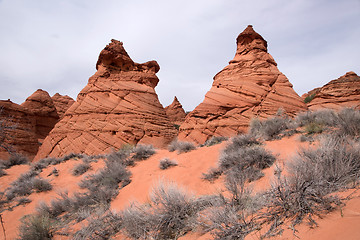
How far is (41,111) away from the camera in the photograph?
26734 mm

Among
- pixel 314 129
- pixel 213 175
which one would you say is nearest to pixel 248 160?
pixel 213 175

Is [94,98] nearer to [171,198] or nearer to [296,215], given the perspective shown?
[171,198]

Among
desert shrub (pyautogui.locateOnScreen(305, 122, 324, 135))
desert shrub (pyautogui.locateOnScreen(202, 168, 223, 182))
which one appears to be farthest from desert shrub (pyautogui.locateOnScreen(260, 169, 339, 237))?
desert shrub (pyautogui.locateOnScreen(305, 122, 324, 135))

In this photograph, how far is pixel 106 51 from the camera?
1733 cm

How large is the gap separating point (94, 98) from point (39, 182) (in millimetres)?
10018

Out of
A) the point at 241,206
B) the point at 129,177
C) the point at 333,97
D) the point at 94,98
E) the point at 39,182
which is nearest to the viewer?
the point at 241,206

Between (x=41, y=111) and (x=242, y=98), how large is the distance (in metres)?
27.8

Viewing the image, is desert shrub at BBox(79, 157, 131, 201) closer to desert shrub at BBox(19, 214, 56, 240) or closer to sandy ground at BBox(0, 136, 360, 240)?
sandy ground at BBox(0, 136, 360, 240)

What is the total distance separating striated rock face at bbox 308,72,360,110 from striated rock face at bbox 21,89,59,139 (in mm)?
33957

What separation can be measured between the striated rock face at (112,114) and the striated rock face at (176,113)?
19763 mm

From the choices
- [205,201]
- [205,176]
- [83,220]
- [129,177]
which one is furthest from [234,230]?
[129,177]

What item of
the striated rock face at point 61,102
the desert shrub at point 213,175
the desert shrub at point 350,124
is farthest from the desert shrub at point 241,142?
the striated rock face at point 61,102

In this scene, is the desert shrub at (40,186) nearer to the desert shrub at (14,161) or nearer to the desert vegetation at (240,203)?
the desert vegetation at (240,203)

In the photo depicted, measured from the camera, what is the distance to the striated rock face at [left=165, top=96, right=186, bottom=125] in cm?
3803
